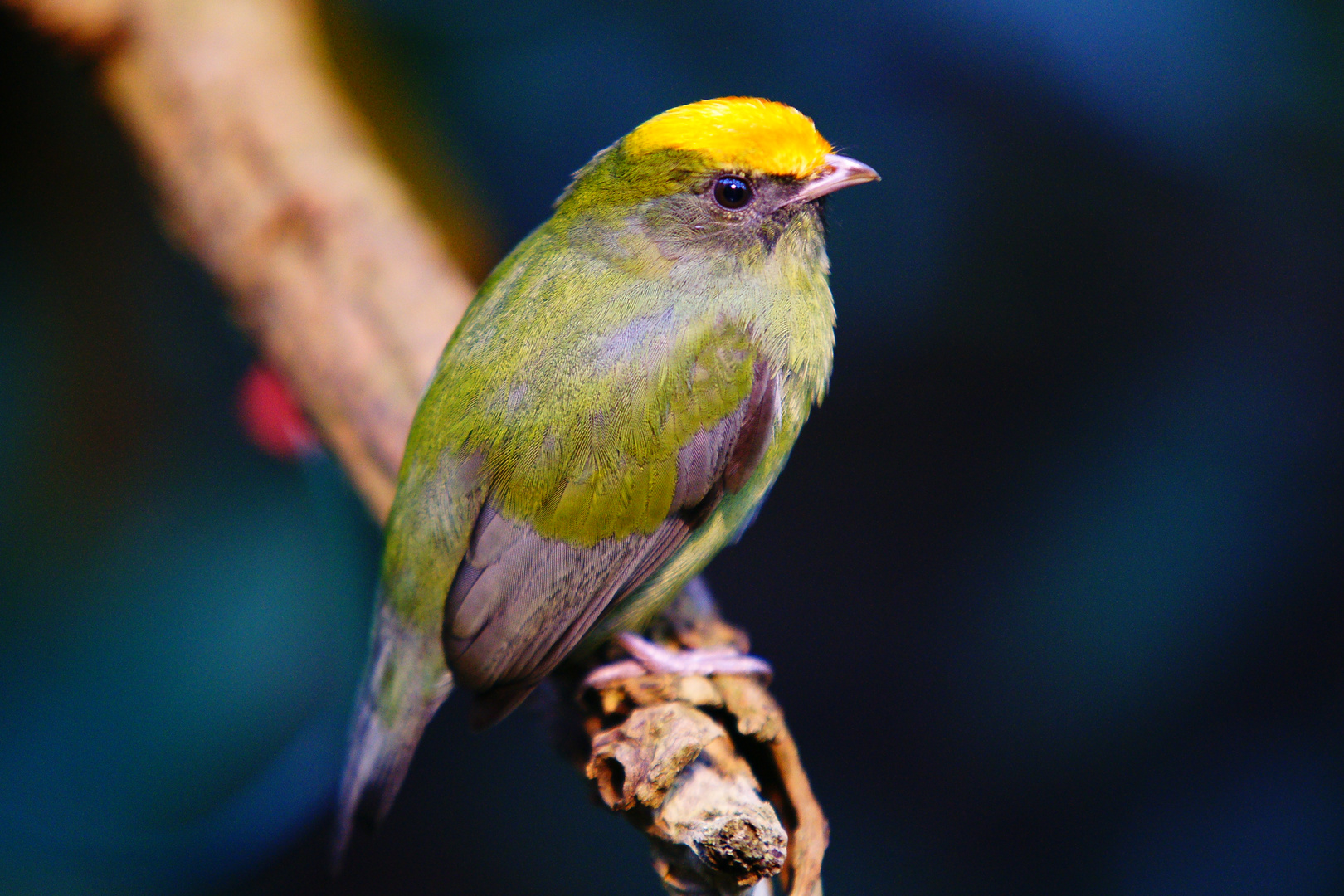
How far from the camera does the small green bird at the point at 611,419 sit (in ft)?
5.78

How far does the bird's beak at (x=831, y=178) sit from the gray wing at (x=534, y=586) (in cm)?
46

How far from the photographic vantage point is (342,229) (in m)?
2.45

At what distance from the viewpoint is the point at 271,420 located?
2.97 m

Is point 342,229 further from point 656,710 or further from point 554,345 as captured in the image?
point 656,710

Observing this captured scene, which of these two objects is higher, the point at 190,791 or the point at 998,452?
the point at 998,452

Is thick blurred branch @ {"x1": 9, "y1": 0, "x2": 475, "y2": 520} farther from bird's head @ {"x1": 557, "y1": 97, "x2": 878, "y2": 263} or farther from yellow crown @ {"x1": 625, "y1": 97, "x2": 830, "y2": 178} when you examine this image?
yellow crown @ {"x1": 625, "y1": 97, "x2": 830, "y2": 178}

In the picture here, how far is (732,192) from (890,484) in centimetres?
166

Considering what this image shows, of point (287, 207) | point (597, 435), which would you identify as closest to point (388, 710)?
point (597, 435)

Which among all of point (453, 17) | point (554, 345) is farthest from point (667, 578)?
point (453, 17)

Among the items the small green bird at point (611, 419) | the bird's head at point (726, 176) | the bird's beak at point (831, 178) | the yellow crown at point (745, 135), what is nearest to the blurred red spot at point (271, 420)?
the small green bird at point (611, 419)

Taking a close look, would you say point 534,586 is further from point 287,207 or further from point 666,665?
point 287,207

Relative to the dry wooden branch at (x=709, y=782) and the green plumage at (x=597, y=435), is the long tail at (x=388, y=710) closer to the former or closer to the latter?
the green plumage at (x=597, y=435)

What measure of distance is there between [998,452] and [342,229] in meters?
2.12

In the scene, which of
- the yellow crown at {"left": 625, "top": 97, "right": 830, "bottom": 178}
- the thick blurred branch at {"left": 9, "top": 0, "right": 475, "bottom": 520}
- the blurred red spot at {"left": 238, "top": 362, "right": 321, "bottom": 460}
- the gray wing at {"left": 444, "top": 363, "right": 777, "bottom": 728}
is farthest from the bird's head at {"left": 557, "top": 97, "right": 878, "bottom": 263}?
the blurred red spot at {"left": 238, "top": 362, "right": 321, "bottom": 460}
